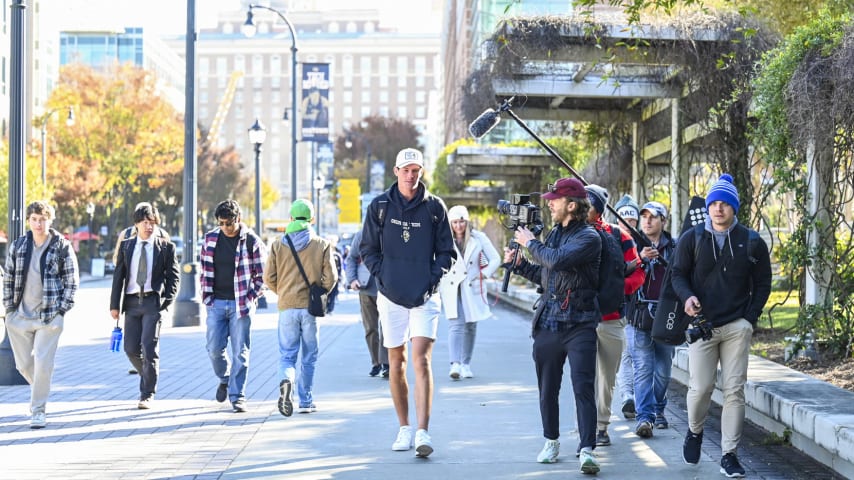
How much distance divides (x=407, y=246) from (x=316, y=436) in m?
1.66

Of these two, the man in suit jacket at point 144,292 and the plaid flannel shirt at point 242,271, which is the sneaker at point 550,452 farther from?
the man in suit jacket at point 144,292

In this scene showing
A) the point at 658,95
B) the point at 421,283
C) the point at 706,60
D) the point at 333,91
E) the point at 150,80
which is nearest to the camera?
the point at 421,283

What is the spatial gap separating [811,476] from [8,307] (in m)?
5.88

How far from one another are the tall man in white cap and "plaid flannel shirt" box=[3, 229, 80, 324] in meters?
2.70

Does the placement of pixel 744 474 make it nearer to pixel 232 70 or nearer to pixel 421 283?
pixel 421 283

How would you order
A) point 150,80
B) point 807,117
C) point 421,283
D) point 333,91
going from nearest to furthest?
point 421,283 < point 807,117 < point 150,80 < point 333,91

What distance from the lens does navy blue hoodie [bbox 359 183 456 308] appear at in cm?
748

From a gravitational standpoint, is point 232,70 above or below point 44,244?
above

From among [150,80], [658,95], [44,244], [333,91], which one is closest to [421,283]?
[44,244]

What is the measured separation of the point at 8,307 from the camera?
8906 millimetres

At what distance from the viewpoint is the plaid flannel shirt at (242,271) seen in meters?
9.52

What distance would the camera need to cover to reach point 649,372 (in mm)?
8500

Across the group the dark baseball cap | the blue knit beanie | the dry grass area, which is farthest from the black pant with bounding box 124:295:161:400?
the dry grass area

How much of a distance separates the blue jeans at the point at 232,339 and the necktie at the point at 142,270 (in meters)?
0.61
